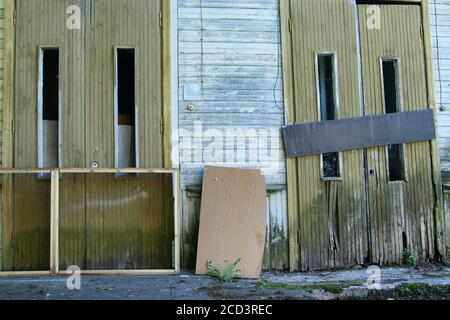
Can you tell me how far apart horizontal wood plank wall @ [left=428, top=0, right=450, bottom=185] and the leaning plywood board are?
3010mm

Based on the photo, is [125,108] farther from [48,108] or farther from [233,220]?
[233,220]

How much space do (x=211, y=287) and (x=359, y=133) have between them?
3.28 m

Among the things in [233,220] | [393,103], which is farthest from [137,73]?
[393,103]

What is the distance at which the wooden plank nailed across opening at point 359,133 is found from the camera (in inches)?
291

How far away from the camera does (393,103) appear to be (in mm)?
7789

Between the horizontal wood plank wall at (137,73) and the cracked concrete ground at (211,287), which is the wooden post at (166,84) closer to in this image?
the horizontal wood plank wall at (137,73)

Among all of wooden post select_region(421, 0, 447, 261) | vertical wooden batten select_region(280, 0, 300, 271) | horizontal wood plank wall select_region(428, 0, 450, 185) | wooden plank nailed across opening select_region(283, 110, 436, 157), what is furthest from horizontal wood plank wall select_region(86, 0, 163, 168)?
horizontal wood plank wall select_region(428, 0, 450, 185)

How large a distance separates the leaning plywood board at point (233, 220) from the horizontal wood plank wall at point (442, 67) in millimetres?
3010

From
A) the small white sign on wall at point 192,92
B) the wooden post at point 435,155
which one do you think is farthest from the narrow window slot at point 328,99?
the small white sign on wall at point 192,92

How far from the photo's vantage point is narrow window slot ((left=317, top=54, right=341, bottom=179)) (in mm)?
7539

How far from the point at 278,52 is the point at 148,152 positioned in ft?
8.29
